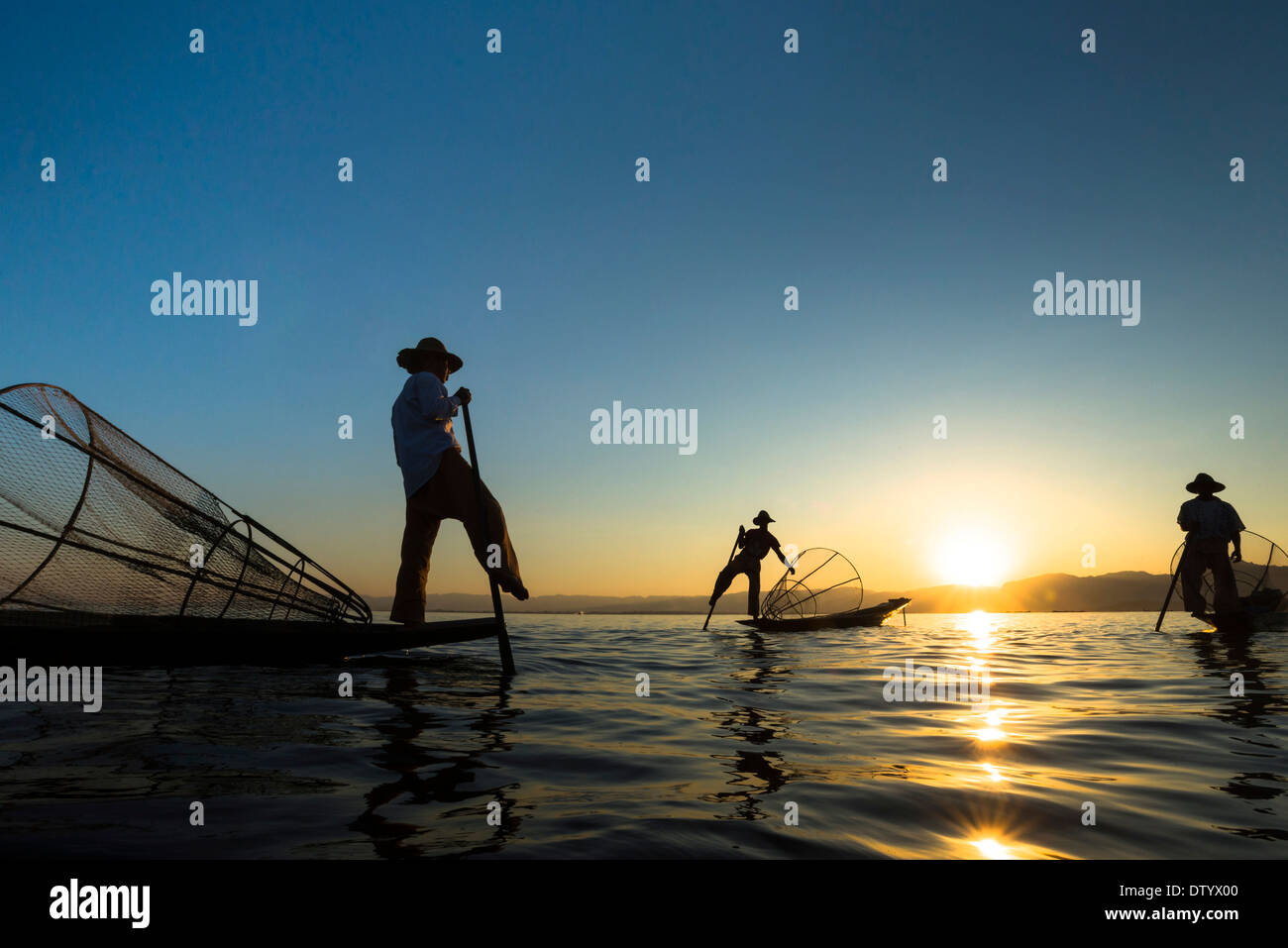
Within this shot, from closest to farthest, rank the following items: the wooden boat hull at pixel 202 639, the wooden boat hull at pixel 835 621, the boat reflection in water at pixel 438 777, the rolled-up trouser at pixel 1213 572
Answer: the boat reflection in water at pixel 438 777 → the wooden boat hull at pixel 202 639 → the rolled-up trouser at pixel 1213 572 → the wooden boat hull at pixel 835 621

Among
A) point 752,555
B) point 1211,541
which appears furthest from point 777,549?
point 1211,541

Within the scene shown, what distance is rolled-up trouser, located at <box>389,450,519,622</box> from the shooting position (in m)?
7.38

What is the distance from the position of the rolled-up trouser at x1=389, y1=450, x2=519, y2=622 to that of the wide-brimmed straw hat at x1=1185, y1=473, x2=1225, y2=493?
48.1 ft

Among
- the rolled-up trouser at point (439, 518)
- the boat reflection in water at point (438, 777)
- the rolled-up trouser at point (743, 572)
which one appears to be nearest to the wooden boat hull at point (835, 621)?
the rolled-up trouser at point (743, 572)

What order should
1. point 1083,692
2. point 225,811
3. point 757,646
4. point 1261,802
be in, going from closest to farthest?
point 225,811 → point 1261,802 → point 1083,692 → point 757,646

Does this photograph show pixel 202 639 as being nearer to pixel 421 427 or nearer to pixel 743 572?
pixel 421 427

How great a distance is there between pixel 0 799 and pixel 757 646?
9934mm

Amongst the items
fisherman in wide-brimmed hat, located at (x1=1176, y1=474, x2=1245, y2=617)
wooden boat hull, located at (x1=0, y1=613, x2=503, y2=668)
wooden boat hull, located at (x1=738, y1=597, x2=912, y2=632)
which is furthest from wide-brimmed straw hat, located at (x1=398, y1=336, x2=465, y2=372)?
fisherman in wide-brimmed hat, located at (x1=1176, y1=474, x2=1245, y2=617)

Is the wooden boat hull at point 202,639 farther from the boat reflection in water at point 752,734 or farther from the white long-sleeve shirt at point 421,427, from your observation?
the boat reflection in water at point 752,734

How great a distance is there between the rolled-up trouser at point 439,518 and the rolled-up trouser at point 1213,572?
568 inches

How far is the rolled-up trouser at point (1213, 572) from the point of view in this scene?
13.9m
